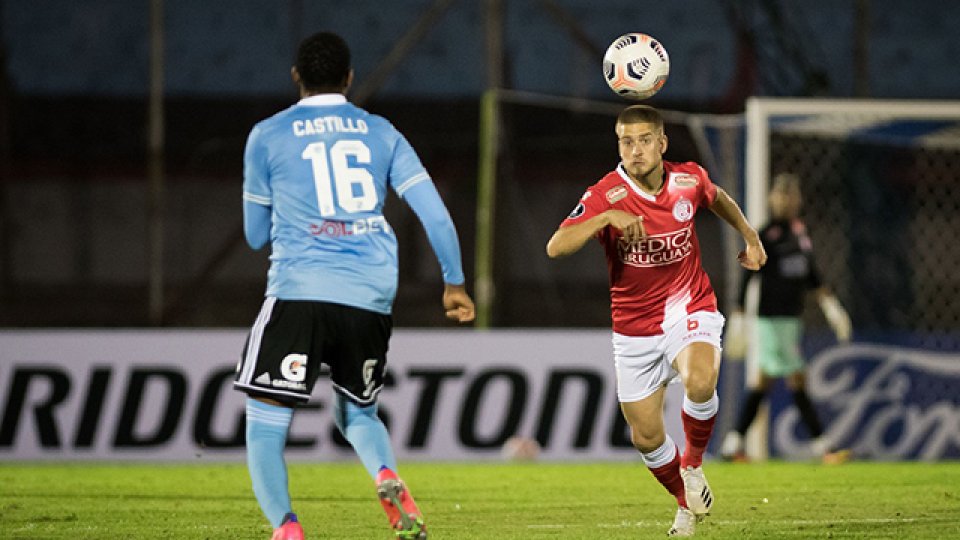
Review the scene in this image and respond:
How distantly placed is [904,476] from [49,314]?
1007 centimetres

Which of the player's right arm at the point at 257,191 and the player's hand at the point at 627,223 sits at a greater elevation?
the player's right arm at the point at 257,191

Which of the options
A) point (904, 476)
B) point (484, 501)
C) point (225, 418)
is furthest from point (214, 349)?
point (904, 476)

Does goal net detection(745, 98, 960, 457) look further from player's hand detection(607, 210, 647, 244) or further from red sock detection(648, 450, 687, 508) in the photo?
player's hand detection(607, 210, 647, 244)

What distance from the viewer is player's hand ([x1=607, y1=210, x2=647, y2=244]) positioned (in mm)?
7004

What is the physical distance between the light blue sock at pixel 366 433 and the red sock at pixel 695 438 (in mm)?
1796

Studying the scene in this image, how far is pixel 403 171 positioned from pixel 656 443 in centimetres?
198

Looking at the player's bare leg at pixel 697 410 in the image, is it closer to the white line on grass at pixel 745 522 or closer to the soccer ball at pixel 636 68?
the white line on grass at pixel 745 522

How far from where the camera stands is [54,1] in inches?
695

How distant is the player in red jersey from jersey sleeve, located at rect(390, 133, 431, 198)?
128 centimetres

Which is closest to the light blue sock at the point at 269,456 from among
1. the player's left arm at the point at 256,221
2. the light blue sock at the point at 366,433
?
the light blue sock at the point at 366,433

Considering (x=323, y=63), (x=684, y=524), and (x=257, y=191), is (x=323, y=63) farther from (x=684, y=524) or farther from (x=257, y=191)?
(x=684, y=524)

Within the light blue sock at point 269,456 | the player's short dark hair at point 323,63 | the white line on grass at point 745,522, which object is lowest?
the white line on grass at point 745,522

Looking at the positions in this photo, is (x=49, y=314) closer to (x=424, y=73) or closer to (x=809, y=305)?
(x=424, y=73)

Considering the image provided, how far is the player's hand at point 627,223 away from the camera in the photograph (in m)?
7.00
